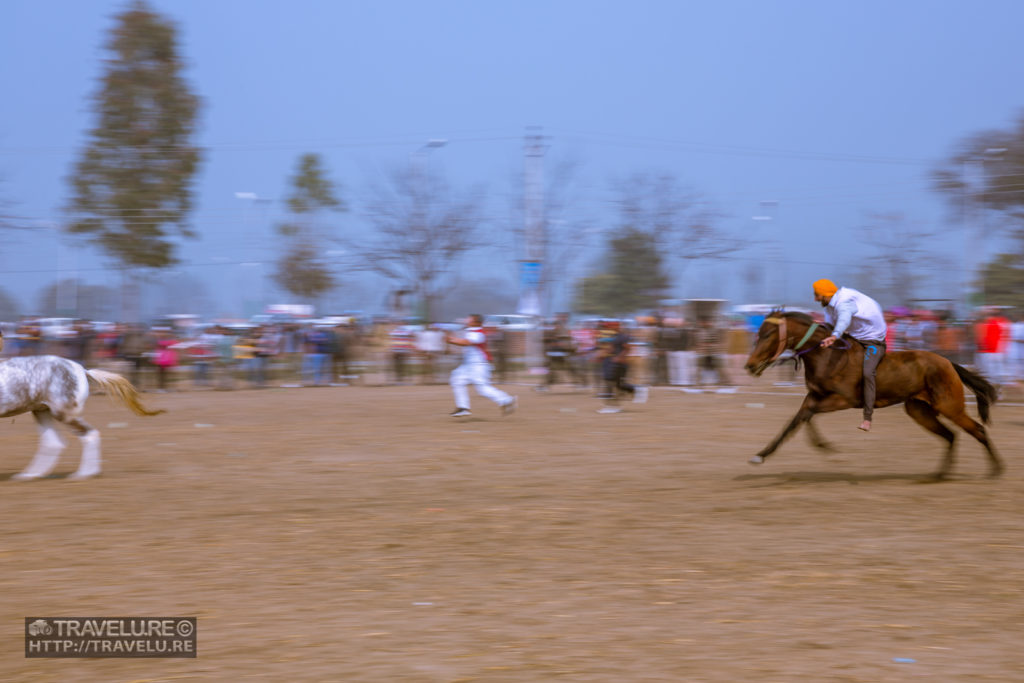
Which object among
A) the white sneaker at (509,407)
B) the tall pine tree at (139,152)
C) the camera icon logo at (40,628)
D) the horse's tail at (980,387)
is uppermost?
the tall pine tree at (139,152)

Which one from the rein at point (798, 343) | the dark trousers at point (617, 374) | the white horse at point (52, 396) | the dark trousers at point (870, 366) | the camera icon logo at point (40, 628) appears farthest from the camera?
the dark trousers at point (617, 374)

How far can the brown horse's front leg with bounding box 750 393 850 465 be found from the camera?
11.2m

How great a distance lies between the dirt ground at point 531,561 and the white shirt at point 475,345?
172 inches

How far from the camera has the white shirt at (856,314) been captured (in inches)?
445

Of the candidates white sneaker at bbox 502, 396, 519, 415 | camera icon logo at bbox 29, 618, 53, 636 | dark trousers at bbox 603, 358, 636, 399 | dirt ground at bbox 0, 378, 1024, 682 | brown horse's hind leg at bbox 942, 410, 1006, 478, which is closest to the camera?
dirt ground at bbox 0, 378, 1024, 682

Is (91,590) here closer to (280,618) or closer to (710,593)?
Result: (280,618)

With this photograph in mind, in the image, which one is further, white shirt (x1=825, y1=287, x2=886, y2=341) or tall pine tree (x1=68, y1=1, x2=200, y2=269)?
tall pine tree (x1=68, y1=1, x2=200, y2=269)

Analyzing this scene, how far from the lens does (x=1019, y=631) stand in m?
5.49

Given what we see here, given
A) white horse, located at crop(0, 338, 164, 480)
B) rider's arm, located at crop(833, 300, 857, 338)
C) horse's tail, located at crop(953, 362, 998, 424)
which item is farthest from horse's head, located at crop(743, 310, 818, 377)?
white horse, located at crop(0, 338, 164, 480)

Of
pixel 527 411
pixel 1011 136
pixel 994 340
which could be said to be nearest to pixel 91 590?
pixel 527 411

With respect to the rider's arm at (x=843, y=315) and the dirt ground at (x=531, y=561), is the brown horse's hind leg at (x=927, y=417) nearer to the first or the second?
the dirt ground at (x=531, y=561)

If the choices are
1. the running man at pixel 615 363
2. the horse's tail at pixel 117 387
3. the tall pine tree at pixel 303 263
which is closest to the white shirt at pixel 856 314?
the horse's tail at pixel 117 387

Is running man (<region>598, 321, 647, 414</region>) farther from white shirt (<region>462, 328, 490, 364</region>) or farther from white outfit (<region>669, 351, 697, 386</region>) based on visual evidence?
white outfit (<region>669, 351, 697, 386</region>)

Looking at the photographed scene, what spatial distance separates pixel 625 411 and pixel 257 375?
1327cm
